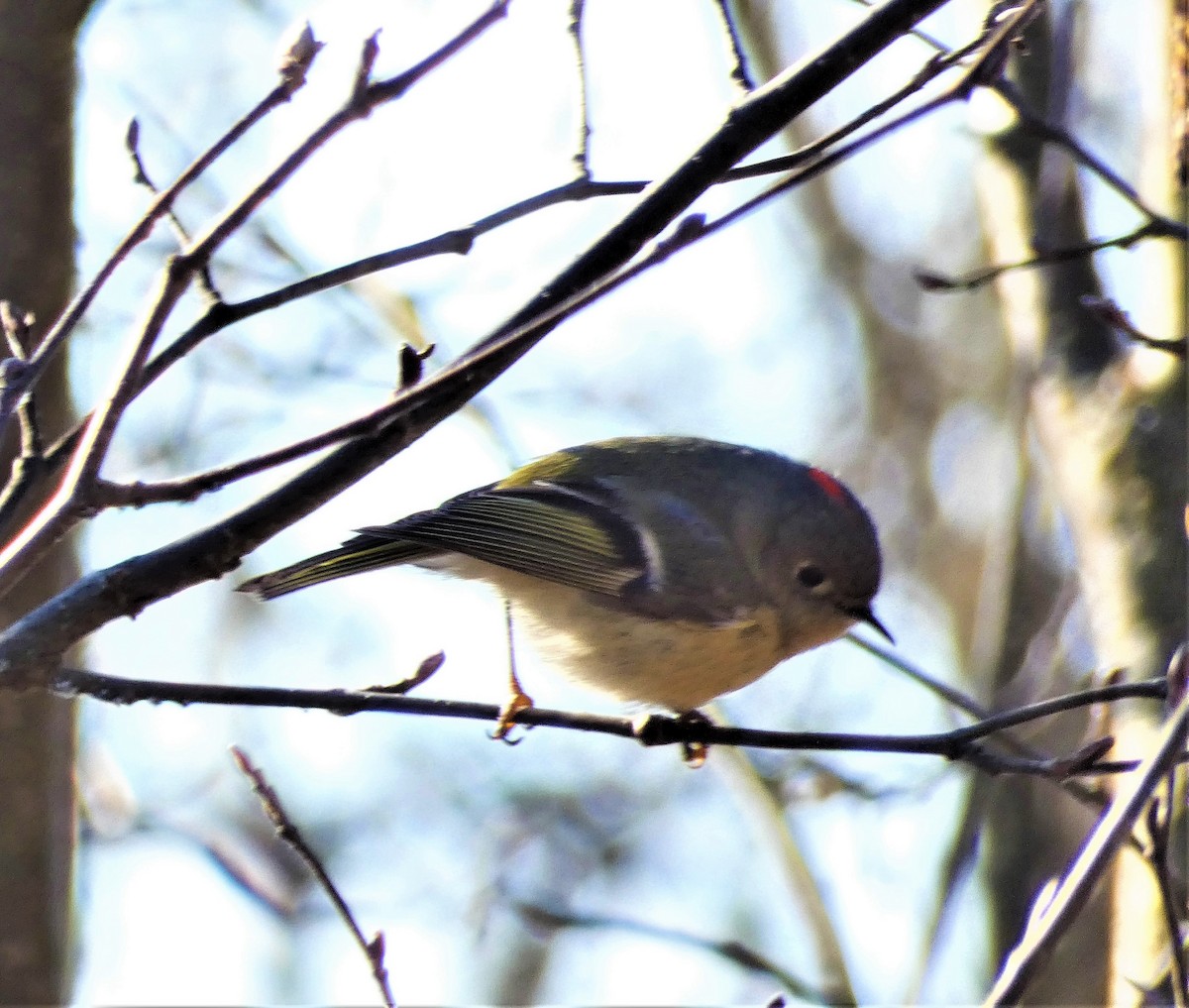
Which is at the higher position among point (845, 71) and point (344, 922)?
point (845, 71)

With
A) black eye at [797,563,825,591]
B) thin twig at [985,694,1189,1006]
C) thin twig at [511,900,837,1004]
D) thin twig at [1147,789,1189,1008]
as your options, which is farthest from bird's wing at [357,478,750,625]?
thin twig at [985,694,1189,1006]

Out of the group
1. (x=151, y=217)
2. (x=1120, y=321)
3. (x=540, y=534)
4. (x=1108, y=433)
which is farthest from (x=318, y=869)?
(x=1108, y=433)

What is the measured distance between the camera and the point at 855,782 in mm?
3336

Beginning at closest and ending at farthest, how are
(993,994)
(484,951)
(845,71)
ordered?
(993,994), (845,71), (484,951)

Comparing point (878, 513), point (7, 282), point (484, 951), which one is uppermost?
point (878, 513)

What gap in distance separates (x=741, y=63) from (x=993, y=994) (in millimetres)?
1102

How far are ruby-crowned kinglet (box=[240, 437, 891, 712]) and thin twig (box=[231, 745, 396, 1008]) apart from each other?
67cm

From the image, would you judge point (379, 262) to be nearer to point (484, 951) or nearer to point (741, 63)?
point (741, 63)

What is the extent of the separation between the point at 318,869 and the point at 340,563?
94 centimetres

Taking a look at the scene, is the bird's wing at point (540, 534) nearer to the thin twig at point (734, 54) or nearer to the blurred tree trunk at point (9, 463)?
the blurred tree trunk at point (9, 463)

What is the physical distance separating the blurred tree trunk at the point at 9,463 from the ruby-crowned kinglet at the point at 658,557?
48 cm

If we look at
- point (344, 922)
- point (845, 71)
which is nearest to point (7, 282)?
point (344, 922)

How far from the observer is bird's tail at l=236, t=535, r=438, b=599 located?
2.31 meters

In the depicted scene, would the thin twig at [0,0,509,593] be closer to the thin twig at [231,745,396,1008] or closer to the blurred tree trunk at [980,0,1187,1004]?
the thin twig at [231,745,396,1008]
